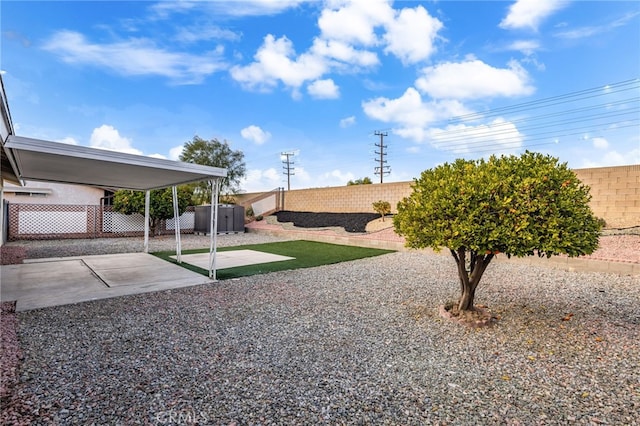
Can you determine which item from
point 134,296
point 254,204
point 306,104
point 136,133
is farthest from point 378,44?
point 254,204

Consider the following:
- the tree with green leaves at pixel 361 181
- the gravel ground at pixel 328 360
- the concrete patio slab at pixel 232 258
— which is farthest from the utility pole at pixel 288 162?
the gravel ground at pixel 328 360

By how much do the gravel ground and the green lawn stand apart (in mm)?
1829

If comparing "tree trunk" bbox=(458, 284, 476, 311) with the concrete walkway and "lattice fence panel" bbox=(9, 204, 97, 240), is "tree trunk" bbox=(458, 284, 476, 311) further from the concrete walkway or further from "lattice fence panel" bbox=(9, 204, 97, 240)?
"lattice fence panel" bbox=(9, 204, 97, 240)

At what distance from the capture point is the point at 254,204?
73.0 ft

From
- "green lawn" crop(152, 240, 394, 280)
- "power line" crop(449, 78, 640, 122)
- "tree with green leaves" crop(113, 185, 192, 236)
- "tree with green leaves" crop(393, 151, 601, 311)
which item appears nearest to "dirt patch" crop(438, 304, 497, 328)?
"tree with green leaves" crop(393, 151, 601, 311)

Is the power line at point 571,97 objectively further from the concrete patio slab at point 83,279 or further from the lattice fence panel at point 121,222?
the lattice fence panel at point 121,222

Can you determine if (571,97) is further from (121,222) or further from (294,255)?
(121,222)

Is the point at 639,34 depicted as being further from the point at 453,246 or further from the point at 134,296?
the point at 134,296

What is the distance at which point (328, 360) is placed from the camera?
285cm

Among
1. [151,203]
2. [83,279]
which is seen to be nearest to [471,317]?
[83,279]

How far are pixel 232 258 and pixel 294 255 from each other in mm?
1755

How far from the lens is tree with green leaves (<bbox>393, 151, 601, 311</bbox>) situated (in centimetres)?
326

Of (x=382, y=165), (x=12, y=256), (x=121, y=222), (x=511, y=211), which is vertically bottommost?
(x=12, y=256)

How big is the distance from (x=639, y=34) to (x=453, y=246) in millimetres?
7734
